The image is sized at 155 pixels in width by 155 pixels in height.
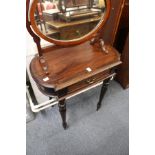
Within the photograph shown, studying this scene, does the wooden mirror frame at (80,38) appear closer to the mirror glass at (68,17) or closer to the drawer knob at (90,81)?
the mirror glass at (68,17)

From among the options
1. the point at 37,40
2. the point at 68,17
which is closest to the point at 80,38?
the point at 68,17

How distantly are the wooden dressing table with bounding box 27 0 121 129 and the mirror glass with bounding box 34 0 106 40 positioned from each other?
3 centimetres

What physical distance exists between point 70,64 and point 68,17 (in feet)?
0.96

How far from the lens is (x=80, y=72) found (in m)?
0.91

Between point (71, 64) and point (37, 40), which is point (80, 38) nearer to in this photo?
point (71, 64)

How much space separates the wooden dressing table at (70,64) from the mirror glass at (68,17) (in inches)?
1.2

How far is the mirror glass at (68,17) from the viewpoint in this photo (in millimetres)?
799

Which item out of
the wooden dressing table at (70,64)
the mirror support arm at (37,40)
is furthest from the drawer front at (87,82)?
the mirror support arm at (37,40)

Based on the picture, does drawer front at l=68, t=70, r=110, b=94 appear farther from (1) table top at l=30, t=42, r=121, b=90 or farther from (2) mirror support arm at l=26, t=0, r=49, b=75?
(2) mirror support arm at l=26, t=0, r=49, b=75

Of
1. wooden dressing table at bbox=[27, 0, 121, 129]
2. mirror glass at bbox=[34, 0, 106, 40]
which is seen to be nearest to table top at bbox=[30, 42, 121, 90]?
wooden dressing table at bbox=[27, 0, 121, 129]
